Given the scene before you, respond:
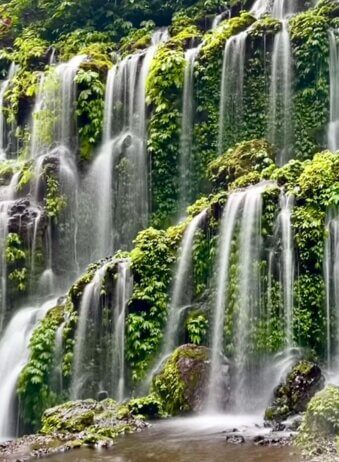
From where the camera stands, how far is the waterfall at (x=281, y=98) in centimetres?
1970

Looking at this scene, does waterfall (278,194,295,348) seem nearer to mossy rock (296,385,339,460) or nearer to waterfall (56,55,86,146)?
mossy rock (296,385,339,460)

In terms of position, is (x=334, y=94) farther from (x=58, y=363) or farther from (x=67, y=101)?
(x=58, y=363)

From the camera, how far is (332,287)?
45.6 ft

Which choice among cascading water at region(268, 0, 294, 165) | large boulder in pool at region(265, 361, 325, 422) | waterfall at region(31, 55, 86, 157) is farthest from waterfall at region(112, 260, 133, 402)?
waterfall at region(31, 55, 86, 157)

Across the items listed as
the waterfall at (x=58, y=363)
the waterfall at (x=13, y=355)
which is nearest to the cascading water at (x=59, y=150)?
the waterfall at (x=13, y=355)

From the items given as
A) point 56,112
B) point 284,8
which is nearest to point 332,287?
point 56,112

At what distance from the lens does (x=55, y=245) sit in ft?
66.1

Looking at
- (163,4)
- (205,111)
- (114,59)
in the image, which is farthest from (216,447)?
(163,4)

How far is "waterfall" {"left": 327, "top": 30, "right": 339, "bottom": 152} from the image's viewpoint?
747 inches

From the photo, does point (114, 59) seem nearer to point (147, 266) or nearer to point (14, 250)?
point (14, 250)

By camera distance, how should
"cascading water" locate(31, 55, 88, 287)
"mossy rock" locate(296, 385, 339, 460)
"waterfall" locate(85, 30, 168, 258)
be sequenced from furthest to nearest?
"waterfall" locate(85, 30, 168, 258), "cascading water" locate(31, 55, 88, 287), "mossy rock" locate(296, 385, 339, 460)

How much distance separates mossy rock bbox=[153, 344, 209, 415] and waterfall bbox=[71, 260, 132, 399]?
1695 millimetres

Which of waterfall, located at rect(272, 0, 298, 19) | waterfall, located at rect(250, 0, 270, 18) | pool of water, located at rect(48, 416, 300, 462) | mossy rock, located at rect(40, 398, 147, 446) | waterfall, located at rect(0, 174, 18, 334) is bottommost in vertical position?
pool of water, located at rect(48, 416, 300, 462)

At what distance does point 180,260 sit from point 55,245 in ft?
18.4
